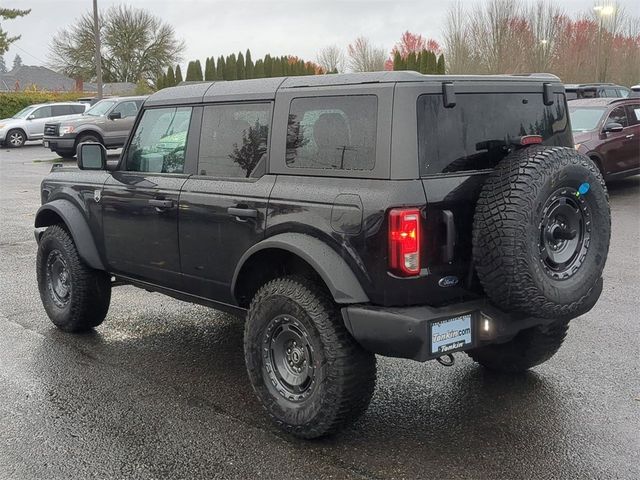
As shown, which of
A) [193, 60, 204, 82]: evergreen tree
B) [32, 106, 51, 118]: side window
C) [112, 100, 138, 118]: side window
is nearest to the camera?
[112, 100, 138, 118]: side window

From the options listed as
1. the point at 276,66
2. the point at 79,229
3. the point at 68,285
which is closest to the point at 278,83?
the point at 79,229

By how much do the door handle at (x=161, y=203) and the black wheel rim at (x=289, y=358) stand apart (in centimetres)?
124

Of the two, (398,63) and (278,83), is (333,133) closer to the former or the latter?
(278,83)

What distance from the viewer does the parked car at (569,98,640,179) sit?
12164 mm

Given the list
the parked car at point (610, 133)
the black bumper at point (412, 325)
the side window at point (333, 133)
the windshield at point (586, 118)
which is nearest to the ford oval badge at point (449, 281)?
the black bumper at point (412, 325)

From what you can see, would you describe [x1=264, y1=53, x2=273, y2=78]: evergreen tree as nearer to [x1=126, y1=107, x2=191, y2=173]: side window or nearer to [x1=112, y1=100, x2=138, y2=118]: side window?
[x1=112, y1=100, x2=138, y2=118]: side window

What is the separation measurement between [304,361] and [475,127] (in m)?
1.58

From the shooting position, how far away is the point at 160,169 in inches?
192

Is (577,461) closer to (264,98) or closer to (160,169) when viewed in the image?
(264,98)

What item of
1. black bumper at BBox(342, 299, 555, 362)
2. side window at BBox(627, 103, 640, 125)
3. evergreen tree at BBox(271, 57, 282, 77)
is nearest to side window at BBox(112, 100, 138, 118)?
evergreen tree at BBox(271, 57, 282, 77)

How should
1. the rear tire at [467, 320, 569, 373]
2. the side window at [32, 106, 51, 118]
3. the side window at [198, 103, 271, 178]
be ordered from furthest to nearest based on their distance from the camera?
the side window at [32, 106, 51, 118], the rear tire at [467, 320, 569, 373], the side window at [198, 103, 271, 178]

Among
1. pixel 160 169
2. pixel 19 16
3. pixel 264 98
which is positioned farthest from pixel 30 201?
pixel 19 16

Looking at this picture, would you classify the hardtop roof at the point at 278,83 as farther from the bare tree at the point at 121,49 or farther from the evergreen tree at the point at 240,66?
the bare tree at the point at 121,49

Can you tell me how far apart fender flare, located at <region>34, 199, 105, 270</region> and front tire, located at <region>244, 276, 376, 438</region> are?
1971mm
